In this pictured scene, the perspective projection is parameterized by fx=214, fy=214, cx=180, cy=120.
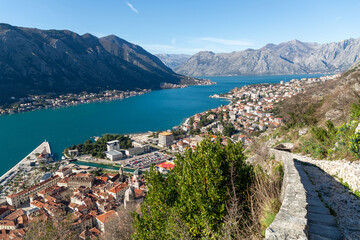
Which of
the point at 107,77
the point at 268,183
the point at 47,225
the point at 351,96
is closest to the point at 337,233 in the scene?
the point at 268,183

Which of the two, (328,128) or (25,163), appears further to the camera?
(25,163)

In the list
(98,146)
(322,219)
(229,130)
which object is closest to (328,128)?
(322,219)

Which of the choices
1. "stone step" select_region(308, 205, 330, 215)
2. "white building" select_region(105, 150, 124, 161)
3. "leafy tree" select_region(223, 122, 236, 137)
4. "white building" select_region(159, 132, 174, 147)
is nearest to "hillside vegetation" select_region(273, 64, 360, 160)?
"stone step" select_region(308, 205, 330, 215)

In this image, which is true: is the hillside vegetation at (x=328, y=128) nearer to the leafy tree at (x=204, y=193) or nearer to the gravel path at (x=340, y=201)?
the gravel path at (x=340, y=201)

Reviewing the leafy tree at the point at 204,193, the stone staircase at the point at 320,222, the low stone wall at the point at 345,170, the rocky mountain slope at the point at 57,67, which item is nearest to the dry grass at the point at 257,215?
the leafy tree at the point at 204,193

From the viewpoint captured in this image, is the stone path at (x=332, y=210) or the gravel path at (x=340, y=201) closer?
the stone path at (x=332, y=210)

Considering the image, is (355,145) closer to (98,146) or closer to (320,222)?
(320,222)

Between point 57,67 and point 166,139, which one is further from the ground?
point 57,67
